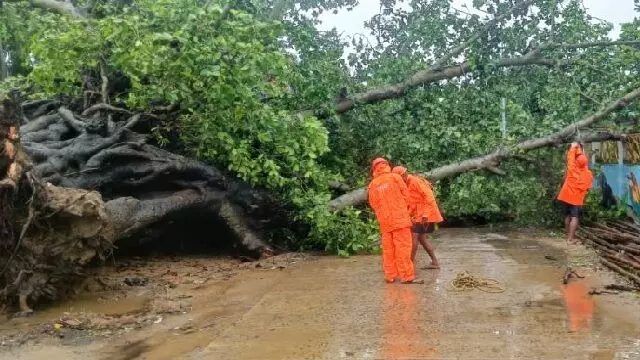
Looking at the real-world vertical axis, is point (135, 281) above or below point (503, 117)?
below

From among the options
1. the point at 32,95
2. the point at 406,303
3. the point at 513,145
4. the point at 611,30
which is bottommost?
the point at 406,303

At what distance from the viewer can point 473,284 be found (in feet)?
25.1

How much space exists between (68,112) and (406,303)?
572 centimetres

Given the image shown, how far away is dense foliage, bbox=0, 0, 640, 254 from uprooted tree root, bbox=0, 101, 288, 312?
0.49m

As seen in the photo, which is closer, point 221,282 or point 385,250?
point 385,250

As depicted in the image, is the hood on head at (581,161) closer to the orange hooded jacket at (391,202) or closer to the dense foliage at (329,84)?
the dense foliage at (329,84)

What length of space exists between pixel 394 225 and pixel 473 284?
1.13 meters

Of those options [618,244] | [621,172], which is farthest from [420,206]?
[621,172]

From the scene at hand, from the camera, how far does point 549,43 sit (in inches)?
492

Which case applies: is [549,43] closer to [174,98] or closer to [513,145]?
[513,145]

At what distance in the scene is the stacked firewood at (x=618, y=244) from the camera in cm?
822

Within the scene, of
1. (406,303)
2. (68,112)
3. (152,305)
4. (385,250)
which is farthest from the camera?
(68,112)

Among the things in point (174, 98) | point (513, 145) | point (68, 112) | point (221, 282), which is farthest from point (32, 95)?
point (513, 145)

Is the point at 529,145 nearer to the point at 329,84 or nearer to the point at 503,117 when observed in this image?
the point at 503,117
